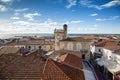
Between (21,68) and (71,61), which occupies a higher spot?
(21,68)

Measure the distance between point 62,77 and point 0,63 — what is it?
604 centimetres

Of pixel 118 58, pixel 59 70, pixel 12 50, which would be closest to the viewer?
pixel 59 70

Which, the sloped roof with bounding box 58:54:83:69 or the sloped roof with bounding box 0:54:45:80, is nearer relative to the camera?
the sloped roof with bounding box 0:54:45:80

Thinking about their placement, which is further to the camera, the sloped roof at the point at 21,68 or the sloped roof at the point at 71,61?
the sloped roof at the point at 71,61

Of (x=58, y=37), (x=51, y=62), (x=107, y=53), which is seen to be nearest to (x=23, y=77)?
(x=51, y=62)

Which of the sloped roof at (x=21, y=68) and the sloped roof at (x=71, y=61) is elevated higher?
the sloped roof at (x=21, y=68)

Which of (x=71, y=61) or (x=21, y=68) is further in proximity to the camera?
(x=71, y=61)

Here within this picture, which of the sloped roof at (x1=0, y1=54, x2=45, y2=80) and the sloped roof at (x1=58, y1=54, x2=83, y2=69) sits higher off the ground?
the sloped roof at (x1=0, y1=54, x2=45, y2=80)

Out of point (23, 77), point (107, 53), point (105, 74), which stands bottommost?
point (105, 74)

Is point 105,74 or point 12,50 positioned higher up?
point 12,50

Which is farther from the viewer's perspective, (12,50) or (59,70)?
(12,50)

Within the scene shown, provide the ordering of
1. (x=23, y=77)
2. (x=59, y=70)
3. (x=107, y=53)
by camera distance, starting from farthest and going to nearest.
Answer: (x=107, y=53) < (x=59, y=70) < (x=23, y=77)

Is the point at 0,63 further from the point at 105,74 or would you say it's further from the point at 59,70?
the point at 105,74

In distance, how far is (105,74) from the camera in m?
33.2
